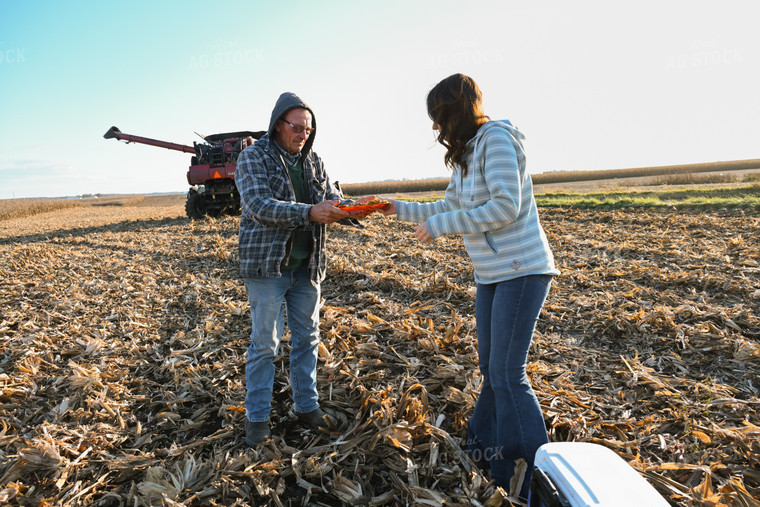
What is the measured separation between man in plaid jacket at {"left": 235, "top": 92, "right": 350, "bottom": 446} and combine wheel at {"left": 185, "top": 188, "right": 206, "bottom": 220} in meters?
12.3

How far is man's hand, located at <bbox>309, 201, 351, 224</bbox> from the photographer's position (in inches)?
93.4

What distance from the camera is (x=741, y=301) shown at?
15.9 feet

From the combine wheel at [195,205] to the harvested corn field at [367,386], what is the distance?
7637mm

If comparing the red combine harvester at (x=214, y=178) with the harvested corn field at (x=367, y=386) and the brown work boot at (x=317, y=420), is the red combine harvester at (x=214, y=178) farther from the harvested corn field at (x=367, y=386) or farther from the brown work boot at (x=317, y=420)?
the brown work boot at (x=317, y=420)

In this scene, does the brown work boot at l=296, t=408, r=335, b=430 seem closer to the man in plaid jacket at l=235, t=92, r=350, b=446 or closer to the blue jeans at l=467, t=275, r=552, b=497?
the man in plaid jacket at l=235, t=92, r=350, b=446

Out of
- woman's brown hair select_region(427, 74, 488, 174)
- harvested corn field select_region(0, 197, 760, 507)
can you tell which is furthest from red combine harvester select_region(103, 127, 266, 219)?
woman's brown hair select_region(427, 74, 488, 174)

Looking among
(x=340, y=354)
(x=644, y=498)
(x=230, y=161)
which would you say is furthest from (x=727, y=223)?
(x=230, y=161)

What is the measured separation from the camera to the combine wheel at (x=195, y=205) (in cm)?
1384

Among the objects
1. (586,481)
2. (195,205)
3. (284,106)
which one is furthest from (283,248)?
(195,205)

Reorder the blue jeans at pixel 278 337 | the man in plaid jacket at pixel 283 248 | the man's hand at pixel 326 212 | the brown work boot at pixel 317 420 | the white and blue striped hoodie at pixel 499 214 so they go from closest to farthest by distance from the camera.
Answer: the white and blue striped hoodie at pixel 499 214, the man's hand at pixel 326 212, the man in plaid jacket at pixel 283 248, the blue jeans at pixel 278 337, the brown work boot at pixel 317 420

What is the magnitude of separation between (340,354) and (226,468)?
55.8 inches

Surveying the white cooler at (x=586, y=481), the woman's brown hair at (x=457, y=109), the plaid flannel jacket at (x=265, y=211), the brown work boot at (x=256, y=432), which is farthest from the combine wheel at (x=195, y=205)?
the white cooler at (x=586, y=481)

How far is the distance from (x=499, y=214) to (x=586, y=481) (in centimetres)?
112

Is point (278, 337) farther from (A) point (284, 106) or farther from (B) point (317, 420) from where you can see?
(A) point (284, 106)
